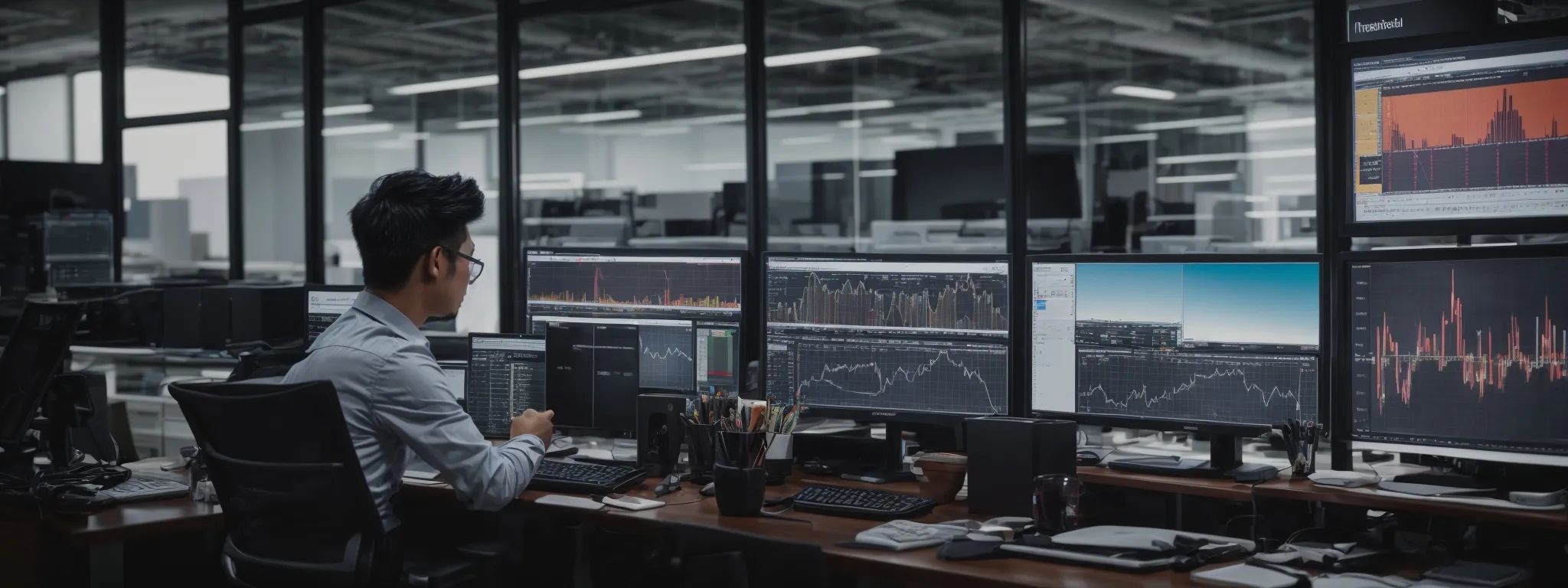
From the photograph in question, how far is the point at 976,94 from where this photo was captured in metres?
12.5

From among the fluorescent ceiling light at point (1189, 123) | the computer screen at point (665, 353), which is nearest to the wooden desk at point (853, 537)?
the computer screen at point (665, 353)

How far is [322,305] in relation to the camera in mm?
3748

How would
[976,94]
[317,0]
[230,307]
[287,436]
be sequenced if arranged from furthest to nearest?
[976,94] < [317,0] < [230,307] < [287,436]

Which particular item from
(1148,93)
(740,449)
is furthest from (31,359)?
(1148,93)

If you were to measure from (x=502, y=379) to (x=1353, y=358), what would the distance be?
2051 millimetres

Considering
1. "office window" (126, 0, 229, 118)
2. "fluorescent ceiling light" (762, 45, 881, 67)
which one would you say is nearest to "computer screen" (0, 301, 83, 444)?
"office window" (126, 0, 229, 118)

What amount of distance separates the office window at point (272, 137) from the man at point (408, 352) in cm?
355

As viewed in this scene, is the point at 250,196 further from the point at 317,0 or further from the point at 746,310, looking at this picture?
the point at 746,310

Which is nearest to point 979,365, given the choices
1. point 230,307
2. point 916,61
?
point 230,307

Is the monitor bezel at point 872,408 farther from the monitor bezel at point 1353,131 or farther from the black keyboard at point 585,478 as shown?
the monitor bezel at point 1353,131

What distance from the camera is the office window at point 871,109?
9.95 meters

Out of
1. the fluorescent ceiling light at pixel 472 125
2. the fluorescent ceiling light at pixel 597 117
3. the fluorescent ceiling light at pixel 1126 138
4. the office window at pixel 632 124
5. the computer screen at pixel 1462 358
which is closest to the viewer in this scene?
the computer screen at pixel 1462 358

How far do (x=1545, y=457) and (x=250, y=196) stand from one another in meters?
5.76

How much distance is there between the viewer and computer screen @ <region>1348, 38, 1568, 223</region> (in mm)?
2258
